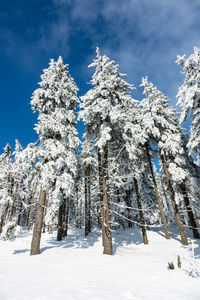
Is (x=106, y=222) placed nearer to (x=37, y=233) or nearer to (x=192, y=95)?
(x=37, y=233)

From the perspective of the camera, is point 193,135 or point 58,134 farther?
point 58,134

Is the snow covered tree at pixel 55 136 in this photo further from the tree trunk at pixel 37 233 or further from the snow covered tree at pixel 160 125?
the snow covered tree at pixel 160 125

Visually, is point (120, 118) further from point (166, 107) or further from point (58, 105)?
point (166, 107)

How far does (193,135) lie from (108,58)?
8477mm

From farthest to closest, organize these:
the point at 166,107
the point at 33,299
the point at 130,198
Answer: the point at 130,198
the point at 166,107
the point at 33,299

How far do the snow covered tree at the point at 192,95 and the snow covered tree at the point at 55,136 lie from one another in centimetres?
833

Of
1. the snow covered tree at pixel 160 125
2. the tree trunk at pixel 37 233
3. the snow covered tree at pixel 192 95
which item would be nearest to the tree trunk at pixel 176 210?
the snow covered tree at pixel 160 125

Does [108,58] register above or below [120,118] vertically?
above

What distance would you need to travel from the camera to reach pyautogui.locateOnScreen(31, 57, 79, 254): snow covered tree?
11047mm

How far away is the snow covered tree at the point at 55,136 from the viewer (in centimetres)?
1105

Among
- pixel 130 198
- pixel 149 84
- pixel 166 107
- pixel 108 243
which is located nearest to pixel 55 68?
pixel 149 84

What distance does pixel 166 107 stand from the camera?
Answer: 17.5m

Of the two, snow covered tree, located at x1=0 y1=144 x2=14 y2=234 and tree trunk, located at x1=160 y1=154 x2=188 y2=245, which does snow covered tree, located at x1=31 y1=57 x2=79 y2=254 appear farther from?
snow covered tree, located at x1=0 y1=144 x2=14 y2=234

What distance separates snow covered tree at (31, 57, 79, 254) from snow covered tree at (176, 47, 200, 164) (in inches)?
328
